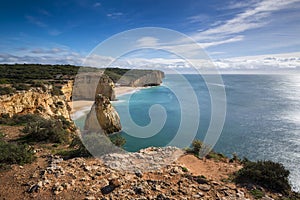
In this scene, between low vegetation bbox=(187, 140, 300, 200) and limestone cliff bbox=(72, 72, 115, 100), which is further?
limestone cliff bbox=(72, 72, 115, 100)

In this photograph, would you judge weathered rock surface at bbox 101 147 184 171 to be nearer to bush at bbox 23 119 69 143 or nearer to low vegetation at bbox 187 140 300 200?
low vegetation at bbox 187 140 300 200

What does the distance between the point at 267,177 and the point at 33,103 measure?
1821 centimetres

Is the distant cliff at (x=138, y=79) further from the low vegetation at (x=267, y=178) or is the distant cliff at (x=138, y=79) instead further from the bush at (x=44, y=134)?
the low vegetation at (x=267, y=178)

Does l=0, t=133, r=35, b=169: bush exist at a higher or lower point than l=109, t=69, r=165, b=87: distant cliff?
lower

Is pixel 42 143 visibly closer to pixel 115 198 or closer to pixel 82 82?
pixel 115 198

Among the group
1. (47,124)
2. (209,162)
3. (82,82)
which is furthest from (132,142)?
(82,82)

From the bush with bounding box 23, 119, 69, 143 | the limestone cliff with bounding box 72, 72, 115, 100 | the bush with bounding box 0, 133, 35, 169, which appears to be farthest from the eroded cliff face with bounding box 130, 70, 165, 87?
the bush with bounding box 0, 133, 35, 169

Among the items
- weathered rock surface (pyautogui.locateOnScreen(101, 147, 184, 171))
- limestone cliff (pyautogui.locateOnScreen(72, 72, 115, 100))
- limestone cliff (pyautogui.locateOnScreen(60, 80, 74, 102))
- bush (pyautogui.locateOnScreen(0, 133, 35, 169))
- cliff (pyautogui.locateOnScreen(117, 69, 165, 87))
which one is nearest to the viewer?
bush (pyautogui.locateOnScreen(0, 133, 35, 169))

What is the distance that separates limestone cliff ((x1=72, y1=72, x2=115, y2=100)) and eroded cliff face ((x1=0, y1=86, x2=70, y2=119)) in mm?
14992

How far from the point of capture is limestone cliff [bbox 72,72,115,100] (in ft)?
119

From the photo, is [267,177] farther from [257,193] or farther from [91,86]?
[91,86]

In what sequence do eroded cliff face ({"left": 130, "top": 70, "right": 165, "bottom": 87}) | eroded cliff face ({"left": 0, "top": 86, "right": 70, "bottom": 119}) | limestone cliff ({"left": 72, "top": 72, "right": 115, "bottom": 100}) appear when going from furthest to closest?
eroded cliff face ({"left": 130, "top": 70, "right": 165, "bottom": 87})
limestone cliff ({"left": 72, "top": 72, "right": 115, "bottom": 100})
eroded cliff face ({"left": 0, "top": 86, "right": 70, "bottom": 119})

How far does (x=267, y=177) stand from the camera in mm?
5957

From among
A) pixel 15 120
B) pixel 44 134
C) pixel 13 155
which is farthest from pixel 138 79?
pixel 13 155
